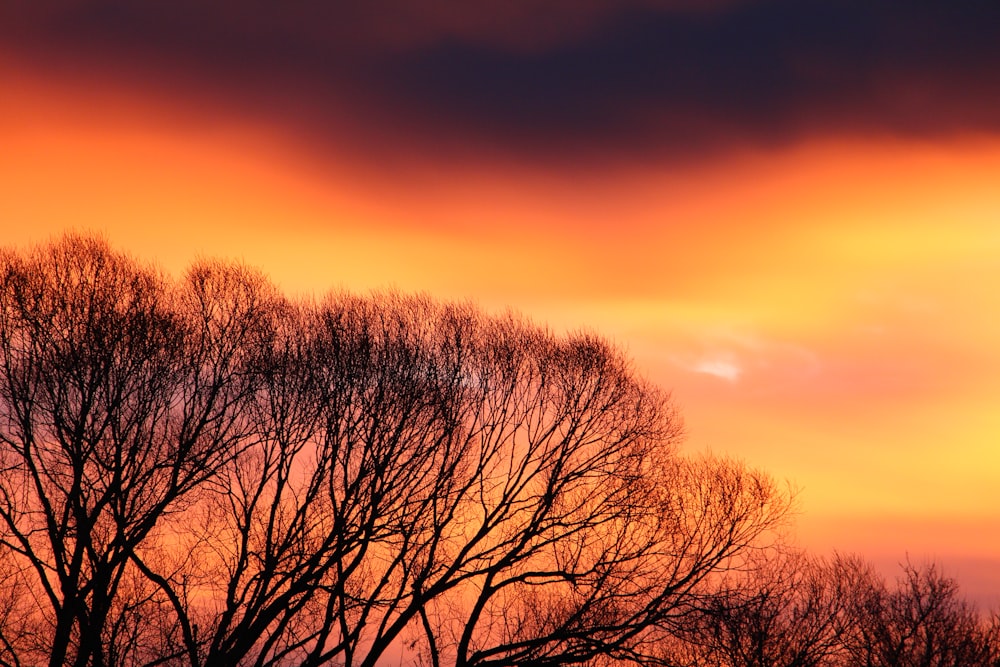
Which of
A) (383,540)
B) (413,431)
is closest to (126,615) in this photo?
(383,540)

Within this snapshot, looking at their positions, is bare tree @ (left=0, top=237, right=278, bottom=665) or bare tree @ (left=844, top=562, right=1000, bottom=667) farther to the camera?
bare tree @ (left=844, top=562, right=1000, bottom=667)

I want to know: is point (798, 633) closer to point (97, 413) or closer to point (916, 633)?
point (916, 633)

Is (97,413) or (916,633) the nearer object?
(97,413)

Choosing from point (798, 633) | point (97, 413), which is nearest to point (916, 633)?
point (798, 633)

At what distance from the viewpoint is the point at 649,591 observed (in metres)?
28.3

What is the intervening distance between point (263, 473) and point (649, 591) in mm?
10709

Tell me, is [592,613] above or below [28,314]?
below

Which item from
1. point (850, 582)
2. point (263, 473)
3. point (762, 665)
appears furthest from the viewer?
point (850, 582)

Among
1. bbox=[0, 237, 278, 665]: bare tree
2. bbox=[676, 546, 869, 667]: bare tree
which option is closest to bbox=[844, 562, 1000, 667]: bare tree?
bbox=[676, 546, 869, 667]: bare tree

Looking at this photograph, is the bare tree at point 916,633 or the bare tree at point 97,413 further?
the bare tree at point 916,633

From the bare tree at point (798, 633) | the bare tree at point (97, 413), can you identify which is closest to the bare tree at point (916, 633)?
the bare tree at point (798, 633)

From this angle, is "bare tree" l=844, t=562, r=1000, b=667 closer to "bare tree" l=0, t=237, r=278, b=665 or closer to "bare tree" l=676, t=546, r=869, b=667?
"bare tree" l=676, t=546, r=869, b=667

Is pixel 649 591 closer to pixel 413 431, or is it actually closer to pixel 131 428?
pixel 413 431

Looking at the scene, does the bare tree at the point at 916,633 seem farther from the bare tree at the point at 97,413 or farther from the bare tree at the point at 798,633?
the bare tree at the point at 97,413
